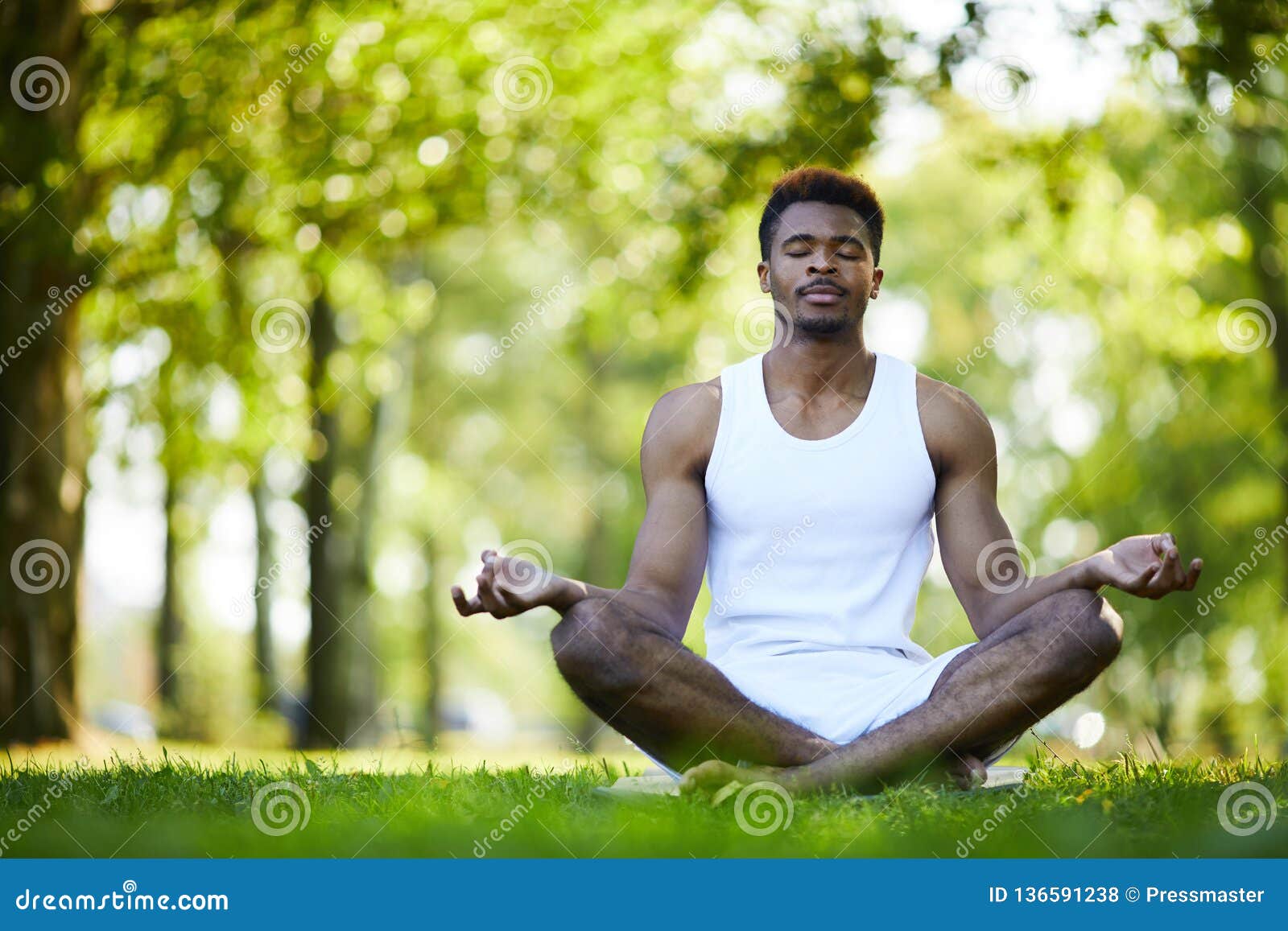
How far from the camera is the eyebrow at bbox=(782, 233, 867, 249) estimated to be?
17.3 feet

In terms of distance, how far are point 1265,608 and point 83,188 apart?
14.4 m

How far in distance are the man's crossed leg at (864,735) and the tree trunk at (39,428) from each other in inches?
263

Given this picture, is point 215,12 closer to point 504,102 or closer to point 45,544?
point 504,102

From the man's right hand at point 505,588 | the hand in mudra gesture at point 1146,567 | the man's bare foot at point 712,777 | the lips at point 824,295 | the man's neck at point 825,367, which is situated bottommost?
the man's bare foot at point 712,777

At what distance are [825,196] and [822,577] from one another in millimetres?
Result: 1502

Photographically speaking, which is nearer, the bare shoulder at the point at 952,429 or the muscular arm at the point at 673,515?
the muscular arm at the point at 673,515

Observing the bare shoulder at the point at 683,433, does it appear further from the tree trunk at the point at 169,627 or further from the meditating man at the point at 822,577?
the tree trunk at the point at 169,627

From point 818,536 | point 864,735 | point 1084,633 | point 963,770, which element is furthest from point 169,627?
point 1084,633

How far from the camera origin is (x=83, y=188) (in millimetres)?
10367

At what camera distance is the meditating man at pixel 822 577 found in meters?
4.45

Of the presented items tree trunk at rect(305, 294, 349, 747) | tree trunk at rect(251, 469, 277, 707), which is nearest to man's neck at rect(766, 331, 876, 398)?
tree trunk at rect(305, 294, 349, 747)

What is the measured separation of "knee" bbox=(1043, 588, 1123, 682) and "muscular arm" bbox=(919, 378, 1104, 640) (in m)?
0.32

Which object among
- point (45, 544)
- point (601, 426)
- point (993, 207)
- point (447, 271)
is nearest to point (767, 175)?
point (45, 544)

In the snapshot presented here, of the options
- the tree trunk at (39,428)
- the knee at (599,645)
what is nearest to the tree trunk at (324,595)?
the tree trunk at (39,428)
